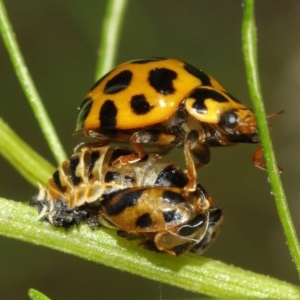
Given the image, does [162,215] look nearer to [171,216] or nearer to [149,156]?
[171,216]

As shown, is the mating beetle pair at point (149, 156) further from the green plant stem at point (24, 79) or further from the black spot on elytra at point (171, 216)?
the green plant stem at point (24, 79)

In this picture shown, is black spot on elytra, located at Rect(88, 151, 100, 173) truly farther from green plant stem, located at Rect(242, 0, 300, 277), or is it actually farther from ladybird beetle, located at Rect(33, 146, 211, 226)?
green plant stem, located at Rect(242, 0, 300, 277)

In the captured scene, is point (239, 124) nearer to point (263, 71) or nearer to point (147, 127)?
point (147, 127)

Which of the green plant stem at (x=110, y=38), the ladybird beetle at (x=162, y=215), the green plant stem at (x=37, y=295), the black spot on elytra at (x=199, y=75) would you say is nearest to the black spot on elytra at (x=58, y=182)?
the ladybird beetle at (x=162, y=215)

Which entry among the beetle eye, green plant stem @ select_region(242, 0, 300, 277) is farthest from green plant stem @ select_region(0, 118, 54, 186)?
green plant stem @ select_region(242, 0, 300, 277)

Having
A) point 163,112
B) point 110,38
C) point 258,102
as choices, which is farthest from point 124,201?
point 110,38

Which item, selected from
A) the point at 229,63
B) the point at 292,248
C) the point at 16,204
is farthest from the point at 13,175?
the point at 292,248
